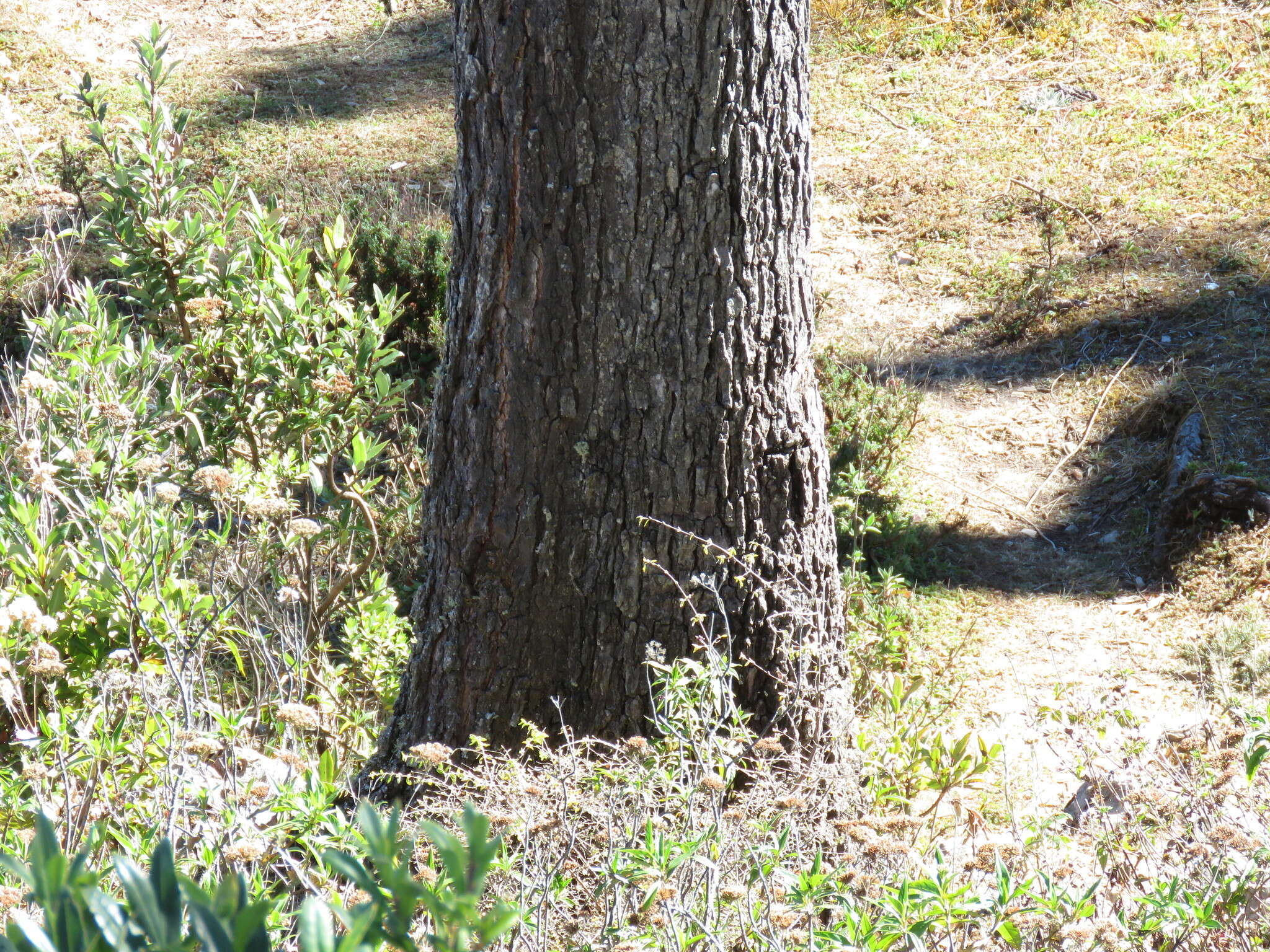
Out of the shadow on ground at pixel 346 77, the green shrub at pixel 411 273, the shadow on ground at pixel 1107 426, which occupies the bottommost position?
Answer: the shadow on ground at pixel 1107 426

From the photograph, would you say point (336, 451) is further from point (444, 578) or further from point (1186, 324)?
point (1186, 324)

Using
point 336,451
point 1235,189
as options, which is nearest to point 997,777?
point 336,451

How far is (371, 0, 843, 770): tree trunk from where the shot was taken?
238cm

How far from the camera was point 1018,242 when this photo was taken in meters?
6.71

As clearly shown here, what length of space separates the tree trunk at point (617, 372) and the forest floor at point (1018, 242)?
0.92 meters

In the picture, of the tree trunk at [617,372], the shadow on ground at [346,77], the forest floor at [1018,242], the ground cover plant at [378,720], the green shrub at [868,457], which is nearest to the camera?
the ground cover plant at [378,720]

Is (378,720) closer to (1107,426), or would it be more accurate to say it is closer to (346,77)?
(1107,426)

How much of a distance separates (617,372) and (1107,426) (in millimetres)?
3698

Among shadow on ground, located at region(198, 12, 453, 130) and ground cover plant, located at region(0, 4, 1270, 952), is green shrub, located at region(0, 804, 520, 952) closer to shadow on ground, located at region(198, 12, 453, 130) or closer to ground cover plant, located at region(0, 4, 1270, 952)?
ground cover plant, located at region(0, 4, 1270, 952)

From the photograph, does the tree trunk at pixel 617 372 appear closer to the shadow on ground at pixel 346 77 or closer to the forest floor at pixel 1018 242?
the forest floor at pixel 1018 242

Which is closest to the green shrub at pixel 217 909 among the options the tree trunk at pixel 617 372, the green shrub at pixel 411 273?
the tree trunk at pixel 617 372

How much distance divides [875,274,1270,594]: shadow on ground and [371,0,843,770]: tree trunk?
2.07m

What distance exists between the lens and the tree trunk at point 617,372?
7.82ft

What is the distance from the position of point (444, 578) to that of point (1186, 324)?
4.68 metres
